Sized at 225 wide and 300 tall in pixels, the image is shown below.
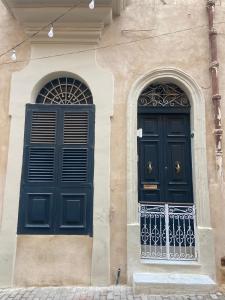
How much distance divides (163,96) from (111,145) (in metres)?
1.67

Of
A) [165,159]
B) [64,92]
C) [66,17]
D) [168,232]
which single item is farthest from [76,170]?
[66,17]

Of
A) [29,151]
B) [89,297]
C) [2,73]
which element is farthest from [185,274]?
[2,73]

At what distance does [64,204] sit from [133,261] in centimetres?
169

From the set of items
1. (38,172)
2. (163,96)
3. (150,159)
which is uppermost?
(163,96)

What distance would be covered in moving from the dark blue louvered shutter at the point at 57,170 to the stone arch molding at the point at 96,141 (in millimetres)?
138

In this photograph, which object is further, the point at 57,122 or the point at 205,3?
the point at 205,3

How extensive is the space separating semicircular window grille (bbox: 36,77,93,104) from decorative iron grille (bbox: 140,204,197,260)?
2.63 m

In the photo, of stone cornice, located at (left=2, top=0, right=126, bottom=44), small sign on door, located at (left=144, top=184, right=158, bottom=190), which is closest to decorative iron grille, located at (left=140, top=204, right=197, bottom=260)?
small sign on door, located at (left=144, top=184, right=158, bottom=190)

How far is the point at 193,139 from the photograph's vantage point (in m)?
6.42

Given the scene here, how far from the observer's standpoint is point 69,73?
6.61m

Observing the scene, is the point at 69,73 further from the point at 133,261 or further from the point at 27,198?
the point at 133,261

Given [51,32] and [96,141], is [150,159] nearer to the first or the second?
[96,141]

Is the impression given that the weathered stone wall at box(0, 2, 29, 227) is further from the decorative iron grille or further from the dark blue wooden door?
the decorative iron grille

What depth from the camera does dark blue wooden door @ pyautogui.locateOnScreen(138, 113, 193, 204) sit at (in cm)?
642
